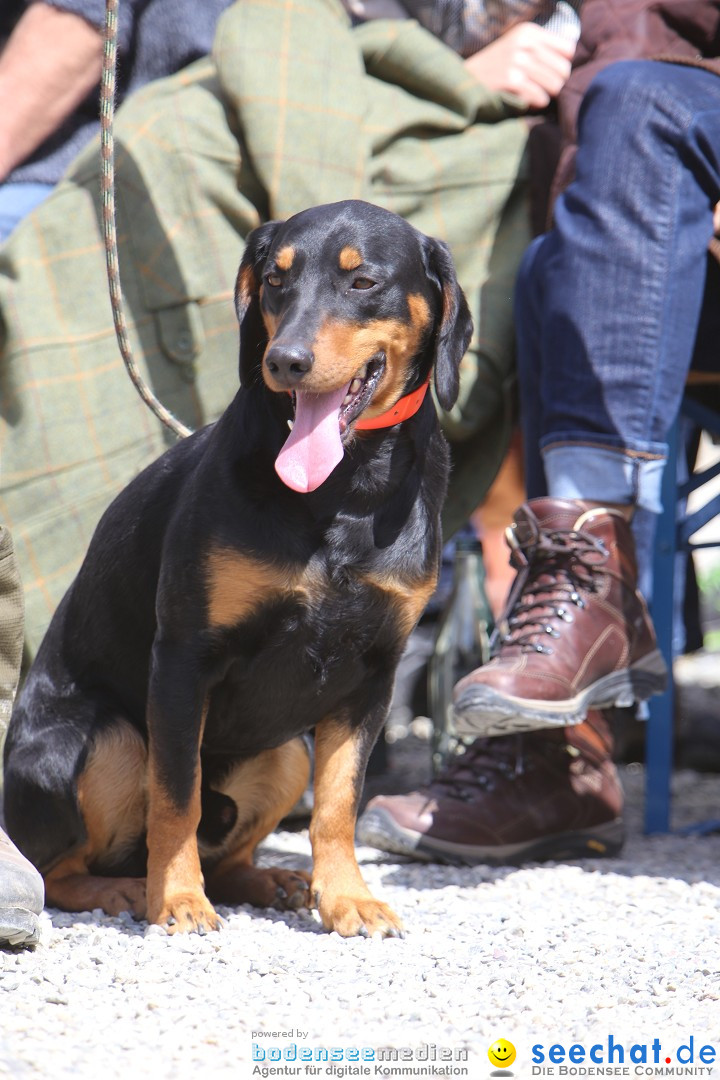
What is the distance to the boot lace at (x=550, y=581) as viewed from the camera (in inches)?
111

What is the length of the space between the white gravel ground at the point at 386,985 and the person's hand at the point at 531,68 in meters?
2.53

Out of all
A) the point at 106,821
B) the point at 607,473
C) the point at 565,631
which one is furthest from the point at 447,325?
the point at 106,821

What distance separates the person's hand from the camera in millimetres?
3875

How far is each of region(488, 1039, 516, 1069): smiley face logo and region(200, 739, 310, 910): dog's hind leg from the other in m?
0.99

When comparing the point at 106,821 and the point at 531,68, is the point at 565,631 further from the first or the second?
the point at 531,68

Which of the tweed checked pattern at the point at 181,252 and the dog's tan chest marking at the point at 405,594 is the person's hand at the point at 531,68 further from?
the dog's tan chest marking at the point at 405,594

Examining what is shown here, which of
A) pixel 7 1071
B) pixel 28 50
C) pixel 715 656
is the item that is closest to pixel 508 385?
pixel 28 50

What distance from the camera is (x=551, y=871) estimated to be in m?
2.89

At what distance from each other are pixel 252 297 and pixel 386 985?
1414 mm

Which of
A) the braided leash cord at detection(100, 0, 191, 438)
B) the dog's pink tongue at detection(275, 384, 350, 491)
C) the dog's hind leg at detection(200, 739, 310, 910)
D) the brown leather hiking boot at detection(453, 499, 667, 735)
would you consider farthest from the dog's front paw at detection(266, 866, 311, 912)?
the braided leash cord at detection(100, 0, 191, 438)

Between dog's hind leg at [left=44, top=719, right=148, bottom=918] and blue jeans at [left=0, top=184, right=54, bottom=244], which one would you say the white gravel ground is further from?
blue jeans at [left=0, top=184, right=54, bottom=244]

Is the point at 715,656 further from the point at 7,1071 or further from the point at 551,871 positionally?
the point at 7,1071

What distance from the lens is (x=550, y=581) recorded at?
289cm

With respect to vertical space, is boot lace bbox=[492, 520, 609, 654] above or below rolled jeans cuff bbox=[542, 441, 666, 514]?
below
